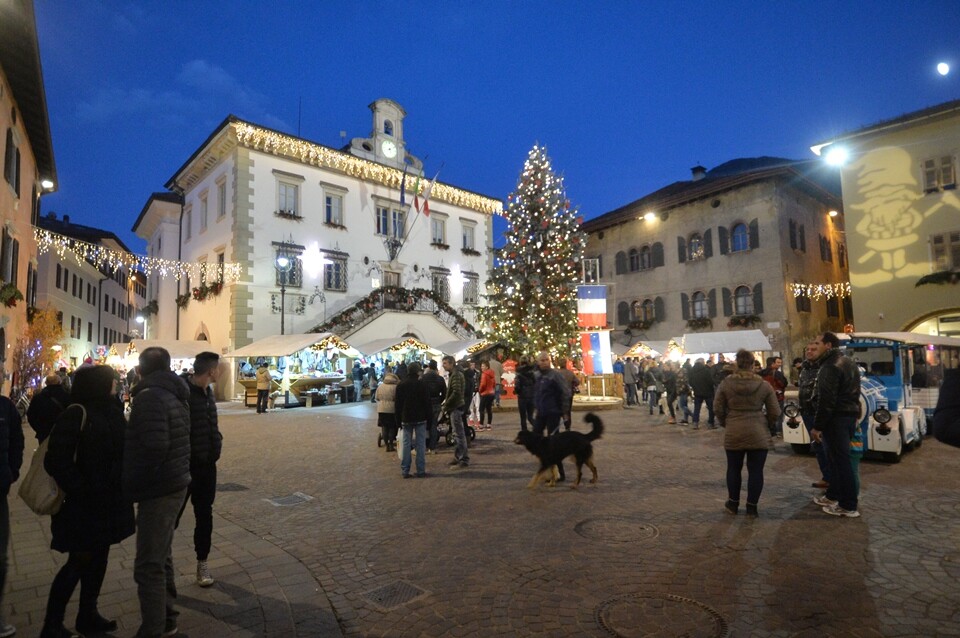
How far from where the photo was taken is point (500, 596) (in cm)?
411

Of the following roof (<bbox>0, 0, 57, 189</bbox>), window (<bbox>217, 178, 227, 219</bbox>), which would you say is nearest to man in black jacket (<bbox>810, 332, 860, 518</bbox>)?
roof (<bbox>0, 0, 57, 189</bbox>)

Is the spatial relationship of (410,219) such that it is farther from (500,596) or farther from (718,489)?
(500,596)

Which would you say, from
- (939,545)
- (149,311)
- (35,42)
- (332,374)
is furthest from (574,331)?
(149,311)

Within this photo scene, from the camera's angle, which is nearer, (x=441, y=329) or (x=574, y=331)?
(x=574, y=331)

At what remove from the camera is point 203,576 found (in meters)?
4.35

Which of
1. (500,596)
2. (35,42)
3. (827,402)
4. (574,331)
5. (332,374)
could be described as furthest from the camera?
(332,374)

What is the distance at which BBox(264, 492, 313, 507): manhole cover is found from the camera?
6945 mm

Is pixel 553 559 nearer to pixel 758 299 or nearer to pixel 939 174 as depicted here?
pixel 939 174

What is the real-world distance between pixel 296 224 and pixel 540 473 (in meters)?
22.9

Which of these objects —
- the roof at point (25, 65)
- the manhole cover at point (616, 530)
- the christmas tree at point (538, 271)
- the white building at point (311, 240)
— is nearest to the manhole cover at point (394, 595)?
the manhole cover at point (616, 530)

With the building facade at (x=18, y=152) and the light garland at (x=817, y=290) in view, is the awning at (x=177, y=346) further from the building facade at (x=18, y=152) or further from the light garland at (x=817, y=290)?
the light garland at (x=817, y=290)

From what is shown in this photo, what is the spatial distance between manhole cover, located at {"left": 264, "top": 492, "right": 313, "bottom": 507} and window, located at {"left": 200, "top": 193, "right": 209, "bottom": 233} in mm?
24754

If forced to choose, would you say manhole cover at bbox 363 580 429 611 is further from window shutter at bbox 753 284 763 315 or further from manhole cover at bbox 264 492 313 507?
window shutter at bbox 753 284 763 315

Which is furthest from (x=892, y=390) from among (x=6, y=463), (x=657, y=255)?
(x=657, y=255)
